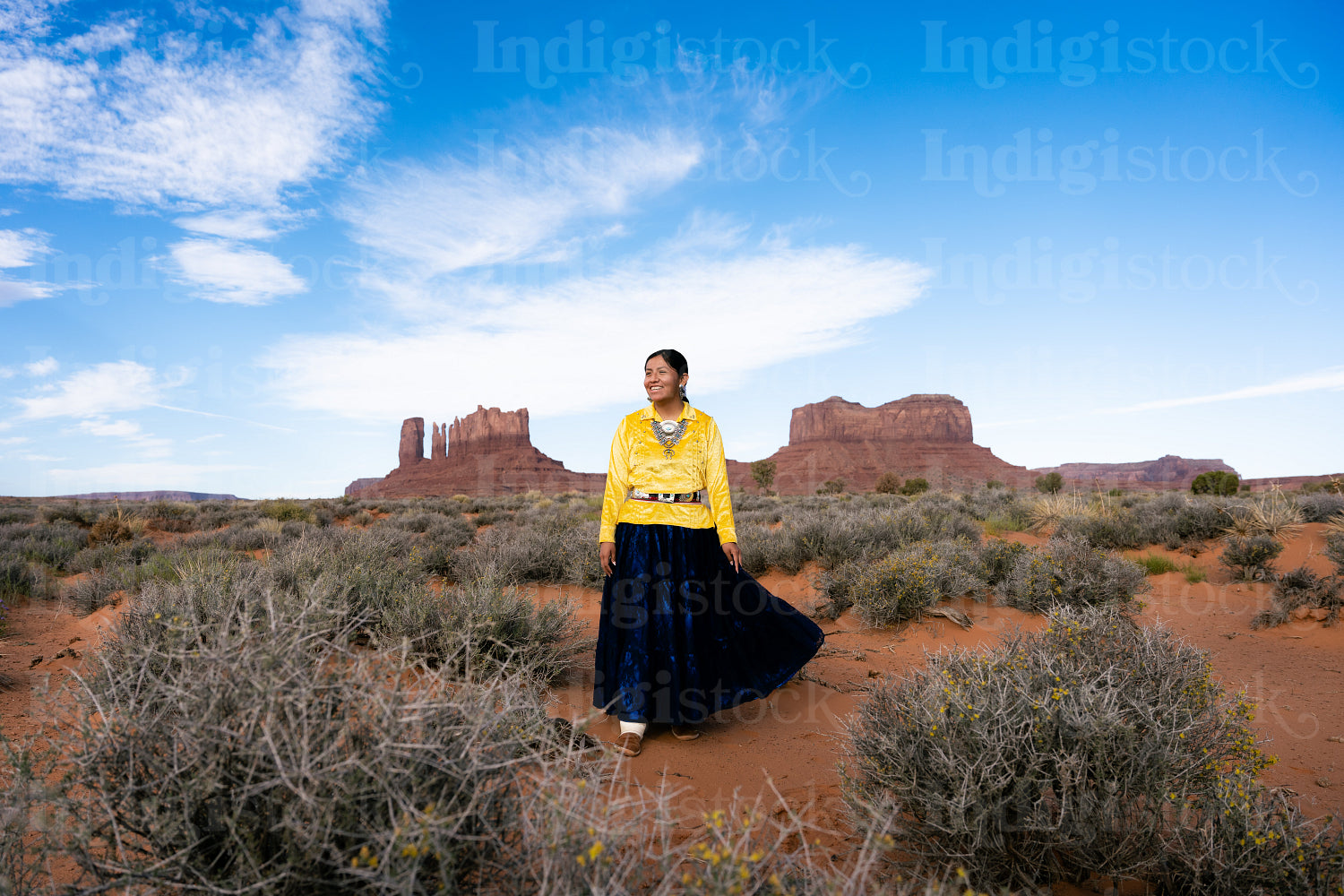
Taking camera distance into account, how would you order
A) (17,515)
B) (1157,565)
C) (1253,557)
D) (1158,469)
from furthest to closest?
(1158,469)
(17,515)
(1157,565)
(1253,557)

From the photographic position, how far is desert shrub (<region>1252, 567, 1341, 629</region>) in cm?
710

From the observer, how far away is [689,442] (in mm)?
4125

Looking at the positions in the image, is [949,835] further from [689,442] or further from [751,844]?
[689,442]

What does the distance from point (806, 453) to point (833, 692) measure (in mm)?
82550

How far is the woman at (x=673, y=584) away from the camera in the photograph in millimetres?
3918

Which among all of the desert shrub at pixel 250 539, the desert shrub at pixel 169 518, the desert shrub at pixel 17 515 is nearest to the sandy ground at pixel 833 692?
the desert shrub at pixel 250 539

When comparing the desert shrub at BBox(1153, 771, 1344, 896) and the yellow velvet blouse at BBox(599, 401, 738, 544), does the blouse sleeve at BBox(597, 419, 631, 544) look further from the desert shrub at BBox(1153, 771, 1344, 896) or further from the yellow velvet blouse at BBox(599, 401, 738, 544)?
the desert shrub at BBox(1153, 771, 1344, 896)

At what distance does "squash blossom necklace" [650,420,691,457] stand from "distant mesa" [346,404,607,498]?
233ft

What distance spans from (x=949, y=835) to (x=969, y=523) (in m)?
10.3

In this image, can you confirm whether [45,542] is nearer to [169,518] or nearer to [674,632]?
[169,518]

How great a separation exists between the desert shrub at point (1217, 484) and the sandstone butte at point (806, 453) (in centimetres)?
4560

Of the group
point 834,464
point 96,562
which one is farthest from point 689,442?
point 834,464

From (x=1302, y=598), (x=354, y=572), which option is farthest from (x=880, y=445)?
(x=354, y=572)

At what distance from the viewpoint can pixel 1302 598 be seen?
23.8 feet
